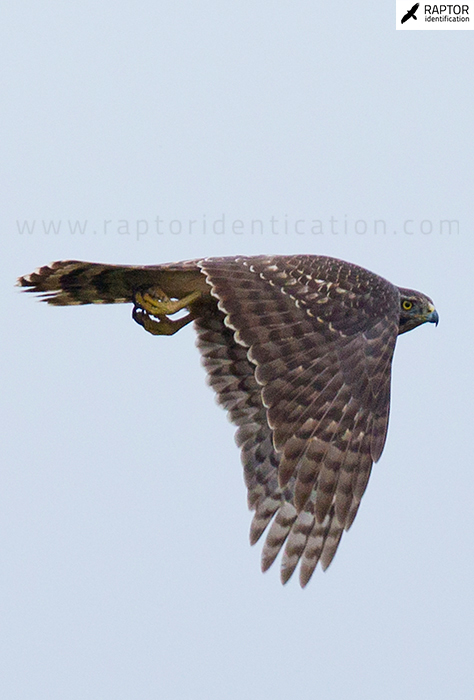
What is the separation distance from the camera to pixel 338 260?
36.6 ft

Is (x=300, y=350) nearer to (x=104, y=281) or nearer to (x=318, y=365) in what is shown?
(x=318, y=365)

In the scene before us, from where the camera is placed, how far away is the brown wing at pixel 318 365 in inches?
409

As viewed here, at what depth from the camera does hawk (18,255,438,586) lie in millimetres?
10414

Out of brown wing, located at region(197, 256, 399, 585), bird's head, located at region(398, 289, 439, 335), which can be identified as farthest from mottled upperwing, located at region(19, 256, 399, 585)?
bird's head, located at region(398, 289, 439, 335)

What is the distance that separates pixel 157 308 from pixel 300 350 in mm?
1600

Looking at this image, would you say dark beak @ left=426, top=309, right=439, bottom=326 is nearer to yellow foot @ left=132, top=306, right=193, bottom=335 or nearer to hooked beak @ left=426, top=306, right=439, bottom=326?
hooked beak @ left=426, top=306, right=439, bottom=326

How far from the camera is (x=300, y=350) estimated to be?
34.3ft

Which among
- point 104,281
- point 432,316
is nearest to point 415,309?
point 432,316

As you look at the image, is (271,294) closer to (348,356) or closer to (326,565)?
(348,356)

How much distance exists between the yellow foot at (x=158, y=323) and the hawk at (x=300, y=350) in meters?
0.01

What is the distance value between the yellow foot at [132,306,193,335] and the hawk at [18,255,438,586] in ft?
0.04

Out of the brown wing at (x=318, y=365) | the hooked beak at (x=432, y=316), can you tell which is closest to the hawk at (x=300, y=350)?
the brown wing at (x=318, y=365)

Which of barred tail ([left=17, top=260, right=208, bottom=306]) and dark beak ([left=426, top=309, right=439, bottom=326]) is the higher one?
barred tail ([left=17, top=260, right=208, bottom=306])

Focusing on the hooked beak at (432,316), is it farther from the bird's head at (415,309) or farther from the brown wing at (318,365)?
the brown wing at (318,365)
